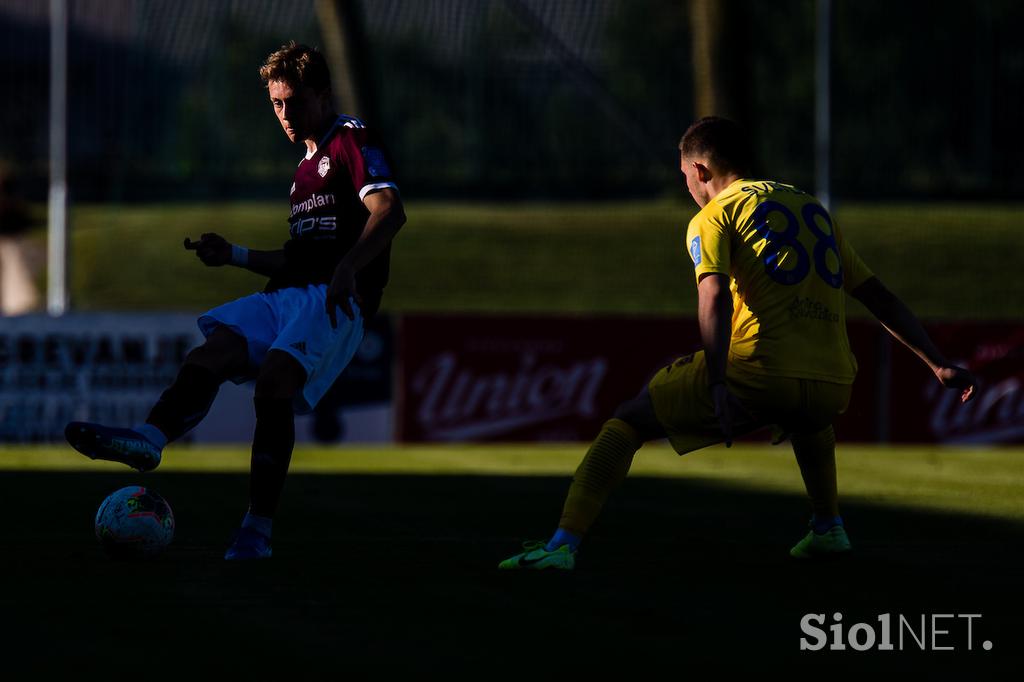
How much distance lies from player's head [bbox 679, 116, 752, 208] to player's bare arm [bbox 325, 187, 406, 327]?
117 cm

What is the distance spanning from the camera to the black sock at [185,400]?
6.79 m

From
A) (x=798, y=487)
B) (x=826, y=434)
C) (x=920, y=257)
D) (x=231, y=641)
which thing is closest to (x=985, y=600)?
(x=826, y=434)

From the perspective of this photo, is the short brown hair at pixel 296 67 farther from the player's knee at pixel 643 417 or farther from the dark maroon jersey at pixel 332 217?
the player's knee at pixel 643 417

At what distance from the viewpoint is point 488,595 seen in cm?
596

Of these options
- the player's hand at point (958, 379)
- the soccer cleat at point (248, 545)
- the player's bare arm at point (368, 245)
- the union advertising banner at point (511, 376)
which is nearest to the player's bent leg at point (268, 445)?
the soccer cleat at point (248, 545)

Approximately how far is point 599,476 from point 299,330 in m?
1.35

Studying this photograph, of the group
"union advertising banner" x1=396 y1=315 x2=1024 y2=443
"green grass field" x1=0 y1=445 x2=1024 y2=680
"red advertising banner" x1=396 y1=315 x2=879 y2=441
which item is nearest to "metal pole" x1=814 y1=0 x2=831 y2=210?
"union advertising banner" x1=396 y1=315 x2=1024 y2=443

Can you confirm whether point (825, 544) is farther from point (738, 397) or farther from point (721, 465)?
point (721, 465)

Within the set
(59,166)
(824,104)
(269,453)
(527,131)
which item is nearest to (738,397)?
(269,453)

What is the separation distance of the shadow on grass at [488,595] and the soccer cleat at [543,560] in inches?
3.2

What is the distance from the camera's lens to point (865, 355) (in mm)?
18000

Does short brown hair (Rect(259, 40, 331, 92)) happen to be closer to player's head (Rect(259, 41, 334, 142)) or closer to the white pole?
player's head (Rect(259, 41, 334, 142))

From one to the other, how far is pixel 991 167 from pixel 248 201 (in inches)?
428

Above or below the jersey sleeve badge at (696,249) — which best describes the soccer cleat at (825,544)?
below
